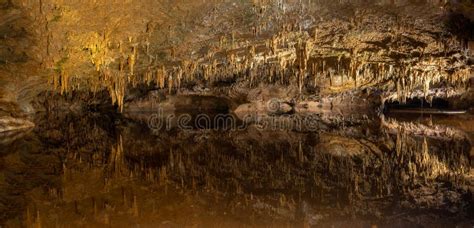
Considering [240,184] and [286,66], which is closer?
[240,184]

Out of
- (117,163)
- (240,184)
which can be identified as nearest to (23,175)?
(117,163)

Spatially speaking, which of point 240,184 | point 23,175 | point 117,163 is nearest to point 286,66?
point 117,163

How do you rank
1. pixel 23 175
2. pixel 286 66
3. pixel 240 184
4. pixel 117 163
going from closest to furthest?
pixel 240 184 → pixel 23 175 → pixel 117 163 → pixel 286 66

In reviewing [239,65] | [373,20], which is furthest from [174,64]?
[373,20]

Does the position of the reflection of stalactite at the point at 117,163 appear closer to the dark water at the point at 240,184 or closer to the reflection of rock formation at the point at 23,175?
the dark water at the point at 240,184

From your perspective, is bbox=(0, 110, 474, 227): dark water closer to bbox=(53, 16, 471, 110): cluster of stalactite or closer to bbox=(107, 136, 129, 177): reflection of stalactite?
bbox=(107, 136, 129, 177): reflection of stalactite

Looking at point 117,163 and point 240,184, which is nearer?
point 240,184

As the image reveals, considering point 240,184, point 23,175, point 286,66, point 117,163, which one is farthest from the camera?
point 286,66

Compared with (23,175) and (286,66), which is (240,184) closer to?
(23,175)

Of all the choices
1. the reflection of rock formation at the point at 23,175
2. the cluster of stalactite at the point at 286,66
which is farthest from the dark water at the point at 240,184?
the cluster of stalactite at the point at 286,66

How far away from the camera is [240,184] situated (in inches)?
157

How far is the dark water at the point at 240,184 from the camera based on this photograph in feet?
9.56

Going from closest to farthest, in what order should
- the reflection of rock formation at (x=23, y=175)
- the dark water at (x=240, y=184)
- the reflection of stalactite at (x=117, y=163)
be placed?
the dark water at (x=240, y=184) → the reflection of rock formation at (x=23, y=175) → the reflection of stalactite at (x=117, y=163)

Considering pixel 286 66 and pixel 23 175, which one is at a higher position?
pixel 286 66
